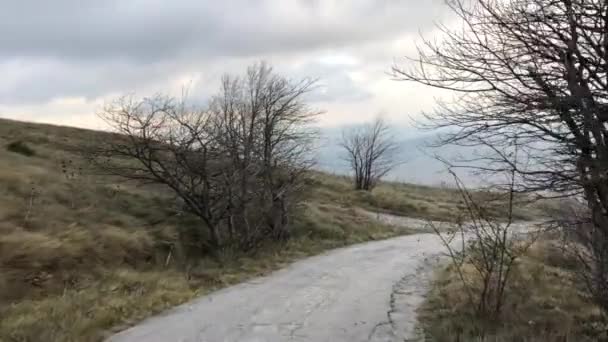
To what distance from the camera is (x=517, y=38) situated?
653 cm

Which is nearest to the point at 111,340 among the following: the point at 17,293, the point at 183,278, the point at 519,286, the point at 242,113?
the point at 17,293

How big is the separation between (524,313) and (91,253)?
920 centimetres

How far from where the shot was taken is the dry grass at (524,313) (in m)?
7.05

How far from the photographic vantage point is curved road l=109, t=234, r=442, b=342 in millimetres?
7559

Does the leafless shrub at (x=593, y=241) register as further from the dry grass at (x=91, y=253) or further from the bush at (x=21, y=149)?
the bush at (x=21, y=149)

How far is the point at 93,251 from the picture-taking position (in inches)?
492

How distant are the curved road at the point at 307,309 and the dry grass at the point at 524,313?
46cm

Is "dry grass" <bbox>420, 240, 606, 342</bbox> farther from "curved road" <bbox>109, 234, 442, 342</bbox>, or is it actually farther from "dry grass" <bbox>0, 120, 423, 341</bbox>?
"dry grass" <bbox>0, 120, 423, 341</bbox>

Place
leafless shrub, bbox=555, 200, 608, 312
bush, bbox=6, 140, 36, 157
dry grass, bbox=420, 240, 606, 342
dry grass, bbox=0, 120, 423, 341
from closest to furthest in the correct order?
dry grass, bbox=420, 240, 606, 342 < leafless shrub, bbox=555, 200, 608, 312 < dry grass, bbox=0, 120, 423, 341 < bush, bbox=6, 140, 36, 157

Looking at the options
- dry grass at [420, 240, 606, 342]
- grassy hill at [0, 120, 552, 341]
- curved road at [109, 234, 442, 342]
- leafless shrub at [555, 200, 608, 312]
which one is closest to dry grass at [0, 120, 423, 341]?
grassy hill at [0, 120, 552, 341]

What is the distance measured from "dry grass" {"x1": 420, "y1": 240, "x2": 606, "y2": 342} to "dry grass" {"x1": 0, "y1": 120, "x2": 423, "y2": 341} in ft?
14.9

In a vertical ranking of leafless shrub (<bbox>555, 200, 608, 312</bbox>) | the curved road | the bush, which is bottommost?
the curved road

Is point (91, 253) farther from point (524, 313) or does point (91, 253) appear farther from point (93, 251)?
point (524, 313)

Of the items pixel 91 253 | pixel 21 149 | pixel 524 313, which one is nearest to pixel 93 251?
pixel 91 253
